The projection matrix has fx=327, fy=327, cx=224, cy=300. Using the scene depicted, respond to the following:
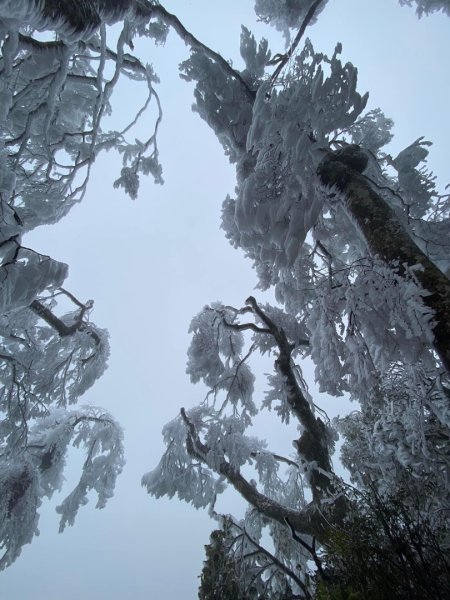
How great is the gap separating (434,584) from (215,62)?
7.64 meters

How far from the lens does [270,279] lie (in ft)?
26.6

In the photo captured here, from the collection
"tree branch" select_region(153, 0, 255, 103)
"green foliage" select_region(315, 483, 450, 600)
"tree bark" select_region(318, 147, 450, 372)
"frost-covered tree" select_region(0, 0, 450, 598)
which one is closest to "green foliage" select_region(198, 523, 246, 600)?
"frost-covered tree" select_region(0, 0, 450, 598)

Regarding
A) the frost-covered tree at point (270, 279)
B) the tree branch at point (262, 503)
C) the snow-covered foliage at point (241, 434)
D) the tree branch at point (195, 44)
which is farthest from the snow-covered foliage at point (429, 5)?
the tree branch at point (262, 503)

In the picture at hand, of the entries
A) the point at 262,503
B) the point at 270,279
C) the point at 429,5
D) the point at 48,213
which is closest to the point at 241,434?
the point at 262,503

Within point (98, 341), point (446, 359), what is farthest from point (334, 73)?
point (98, 341)

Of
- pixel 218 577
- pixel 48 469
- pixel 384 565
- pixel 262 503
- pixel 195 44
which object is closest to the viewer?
pixel 384 565

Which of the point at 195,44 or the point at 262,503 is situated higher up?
the point at 195,44

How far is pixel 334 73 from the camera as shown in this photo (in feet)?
13.2

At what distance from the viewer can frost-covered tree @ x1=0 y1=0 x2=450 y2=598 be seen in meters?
3.57

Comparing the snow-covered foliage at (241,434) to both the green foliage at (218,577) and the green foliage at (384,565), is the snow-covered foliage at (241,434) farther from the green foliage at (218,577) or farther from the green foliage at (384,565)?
the green foliage at (384,565)

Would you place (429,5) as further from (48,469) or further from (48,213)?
(48,469)

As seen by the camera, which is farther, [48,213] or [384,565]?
[48,213]


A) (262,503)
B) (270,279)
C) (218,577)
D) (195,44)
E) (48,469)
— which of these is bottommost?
(218,577)

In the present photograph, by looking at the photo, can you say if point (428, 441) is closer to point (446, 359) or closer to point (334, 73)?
point (446, 359)
